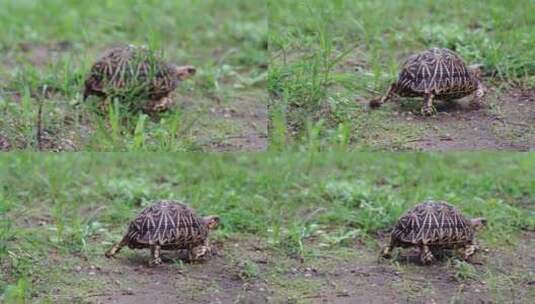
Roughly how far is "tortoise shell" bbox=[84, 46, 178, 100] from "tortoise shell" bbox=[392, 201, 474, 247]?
124 cm

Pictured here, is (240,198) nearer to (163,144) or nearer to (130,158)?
(130,158)

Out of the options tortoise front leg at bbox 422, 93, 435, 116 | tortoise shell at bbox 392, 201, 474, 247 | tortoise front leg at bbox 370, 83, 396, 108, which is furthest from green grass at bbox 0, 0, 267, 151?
tortoise shell at bbox 392, 201, 474, 247

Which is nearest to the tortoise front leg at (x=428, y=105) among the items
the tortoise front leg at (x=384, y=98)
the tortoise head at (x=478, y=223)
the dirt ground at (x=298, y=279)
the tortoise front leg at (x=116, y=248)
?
the tortoise front leg at (x=384, y=98)

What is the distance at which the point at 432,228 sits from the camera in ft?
13.4

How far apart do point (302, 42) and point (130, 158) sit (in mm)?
1469

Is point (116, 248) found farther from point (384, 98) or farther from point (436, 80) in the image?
point (436, 80)

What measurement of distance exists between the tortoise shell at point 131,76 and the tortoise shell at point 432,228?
48.8 inches

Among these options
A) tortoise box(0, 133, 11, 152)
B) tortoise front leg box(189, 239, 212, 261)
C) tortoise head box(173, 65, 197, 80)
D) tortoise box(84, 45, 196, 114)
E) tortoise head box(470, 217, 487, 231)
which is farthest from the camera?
tortoise head box(173, 65, 197, 80)

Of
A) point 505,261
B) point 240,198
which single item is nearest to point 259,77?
point 240,198

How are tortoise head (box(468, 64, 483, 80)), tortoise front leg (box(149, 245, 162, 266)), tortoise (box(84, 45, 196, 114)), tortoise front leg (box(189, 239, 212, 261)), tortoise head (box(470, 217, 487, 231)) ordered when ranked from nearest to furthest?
tortoise head (box(468, 64, 483, 80)) → tortoise front leg (box(149, 245, 162, 266)) → tortoise front leg (box(189, 239, 212, 261)) → tortoise (box(84, 45, 196, 114)) → tortoise head (box(470, 217, 487, 231))

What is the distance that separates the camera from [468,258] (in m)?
4.19

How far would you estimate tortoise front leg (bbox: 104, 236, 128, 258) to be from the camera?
4070 mm

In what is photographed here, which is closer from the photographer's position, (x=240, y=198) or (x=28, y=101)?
(x=28, y=101)

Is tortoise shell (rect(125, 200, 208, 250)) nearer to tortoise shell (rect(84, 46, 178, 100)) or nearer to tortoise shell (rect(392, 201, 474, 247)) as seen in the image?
tortoise shell (rect(84, 46, 178, 100))
